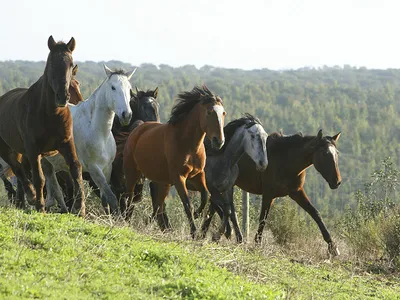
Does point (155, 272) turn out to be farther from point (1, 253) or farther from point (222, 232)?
point (222, 232)

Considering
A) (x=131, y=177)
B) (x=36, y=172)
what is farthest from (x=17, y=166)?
(x=131, y=177)

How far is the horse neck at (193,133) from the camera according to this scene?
40.5 feet

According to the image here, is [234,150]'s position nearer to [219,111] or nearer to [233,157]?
[233,157]

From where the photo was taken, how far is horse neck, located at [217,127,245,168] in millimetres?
14172

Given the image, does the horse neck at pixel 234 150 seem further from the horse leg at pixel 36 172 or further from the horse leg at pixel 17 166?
the horse leg at pixel 36 172

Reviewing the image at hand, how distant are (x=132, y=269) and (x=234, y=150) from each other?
586 centimetres

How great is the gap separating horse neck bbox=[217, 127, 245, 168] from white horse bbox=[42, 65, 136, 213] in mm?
2227

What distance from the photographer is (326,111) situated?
17775 centimetres

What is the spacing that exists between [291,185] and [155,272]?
6.51m

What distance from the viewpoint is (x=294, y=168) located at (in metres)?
14.9

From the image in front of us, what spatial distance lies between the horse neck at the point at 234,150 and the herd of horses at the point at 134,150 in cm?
2

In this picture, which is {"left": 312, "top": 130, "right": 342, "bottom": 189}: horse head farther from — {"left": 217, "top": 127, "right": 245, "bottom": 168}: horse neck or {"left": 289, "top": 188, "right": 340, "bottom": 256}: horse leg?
{"left": 217, "top": 127, "right": 245, "bottom": 168}: horse neck

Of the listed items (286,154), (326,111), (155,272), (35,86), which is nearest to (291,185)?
(286,154)

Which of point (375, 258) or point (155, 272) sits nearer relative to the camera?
point (155, 272)
